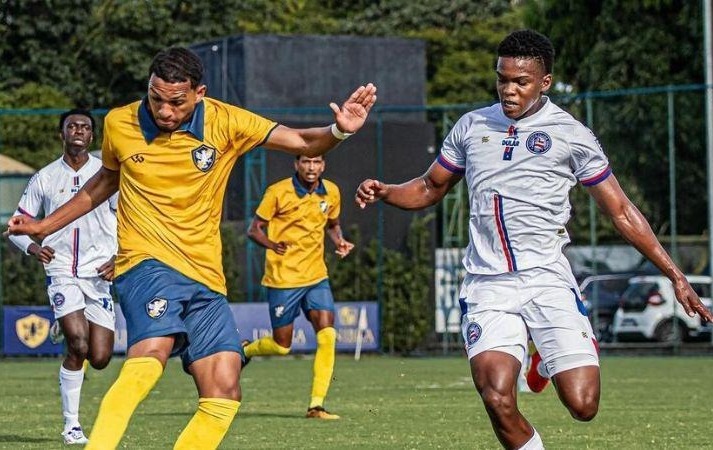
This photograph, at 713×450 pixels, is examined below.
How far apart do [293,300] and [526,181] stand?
22.6 ft

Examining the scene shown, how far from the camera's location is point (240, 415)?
14031mm

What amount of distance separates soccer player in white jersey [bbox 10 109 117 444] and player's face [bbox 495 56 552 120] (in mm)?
4749

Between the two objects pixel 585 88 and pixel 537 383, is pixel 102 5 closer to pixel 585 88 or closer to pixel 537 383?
pixel 585 88

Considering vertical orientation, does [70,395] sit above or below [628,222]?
below

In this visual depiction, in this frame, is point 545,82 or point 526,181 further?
point 545,82

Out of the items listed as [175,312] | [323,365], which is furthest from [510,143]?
[323,365]

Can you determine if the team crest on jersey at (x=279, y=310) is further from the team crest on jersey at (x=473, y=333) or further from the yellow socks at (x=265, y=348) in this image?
the team crest on jersey at (x=473, y=333)

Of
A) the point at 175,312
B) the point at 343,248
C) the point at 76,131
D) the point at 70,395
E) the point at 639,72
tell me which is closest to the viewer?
the point at 175,312

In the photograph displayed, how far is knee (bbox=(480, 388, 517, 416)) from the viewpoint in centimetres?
794

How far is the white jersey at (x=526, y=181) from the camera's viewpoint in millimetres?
8281

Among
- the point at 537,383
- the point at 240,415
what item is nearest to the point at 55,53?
the point at 240,415

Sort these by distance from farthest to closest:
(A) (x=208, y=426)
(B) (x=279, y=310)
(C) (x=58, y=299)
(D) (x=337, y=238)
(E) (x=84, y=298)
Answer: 1. (D) (x=337, y=238)
2. (B) (x=279, y=310)
3. (E) (x=84, y=298)
4. (C) (x=58, y=299)
5. (A) (x=208, y=426)

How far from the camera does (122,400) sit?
7543 mm

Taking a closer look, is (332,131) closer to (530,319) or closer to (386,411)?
(530,319)
